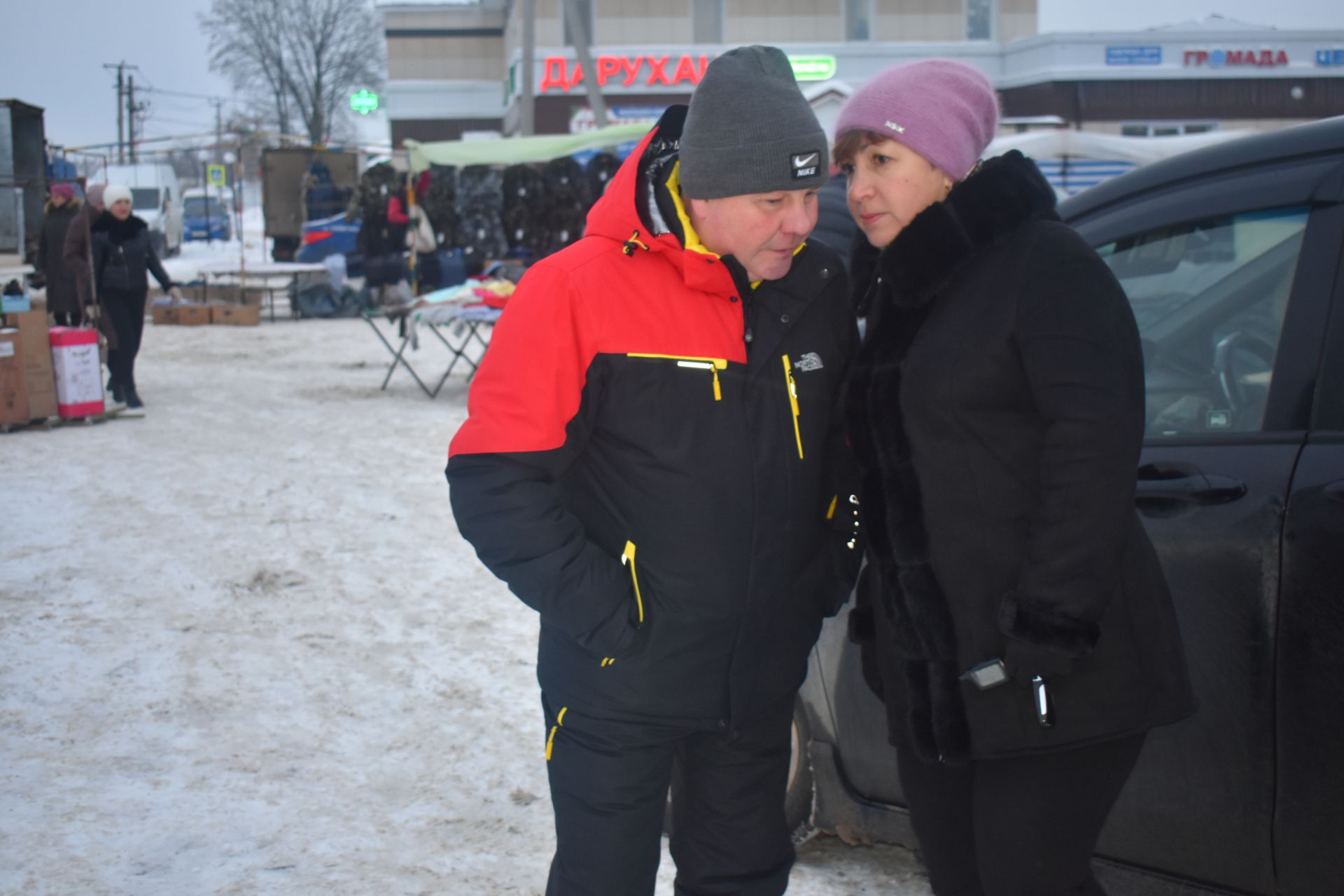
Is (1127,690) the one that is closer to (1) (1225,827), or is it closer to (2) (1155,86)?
(1) (1225,827)

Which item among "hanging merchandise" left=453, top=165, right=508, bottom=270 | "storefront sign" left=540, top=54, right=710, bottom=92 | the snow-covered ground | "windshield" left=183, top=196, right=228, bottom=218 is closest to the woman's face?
the snow-covered ground

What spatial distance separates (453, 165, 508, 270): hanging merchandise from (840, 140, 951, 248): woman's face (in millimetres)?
15284

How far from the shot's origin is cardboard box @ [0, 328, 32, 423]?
30.3 ft

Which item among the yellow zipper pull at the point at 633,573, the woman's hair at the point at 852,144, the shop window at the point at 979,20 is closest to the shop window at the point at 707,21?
the shop window at the point at 979,20

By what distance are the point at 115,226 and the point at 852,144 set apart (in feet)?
32.3

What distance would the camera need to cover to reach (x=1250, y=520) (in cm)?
205

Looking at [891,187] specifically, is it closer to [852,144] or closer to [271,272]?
[852,144]

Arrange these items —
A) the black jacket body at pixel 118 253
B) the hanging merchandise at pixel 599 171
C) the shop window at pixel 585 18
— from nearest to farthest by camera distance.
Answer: the black jacket body at pixel 118 253 → the hanging merchandise at pixel 599 171 → the shop window at pixel 585 18

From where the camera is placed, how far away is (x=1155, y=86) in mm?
32188

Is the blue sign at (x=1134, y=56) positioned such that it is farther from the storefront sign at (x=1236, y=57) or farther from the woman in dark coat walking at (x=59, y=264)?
the woman in dark coat walking at (x=59, y=264)

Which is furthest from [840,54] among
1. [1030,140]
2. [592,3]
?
[1030,140]

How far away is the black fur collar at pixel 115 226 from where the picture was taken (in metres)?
10.3

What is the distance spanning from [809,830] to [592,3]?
32.8 meters

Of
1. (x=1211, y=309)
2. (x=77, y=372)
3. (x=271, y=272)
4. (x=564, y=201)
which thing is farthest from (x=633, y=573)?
(x=271, y=272)
